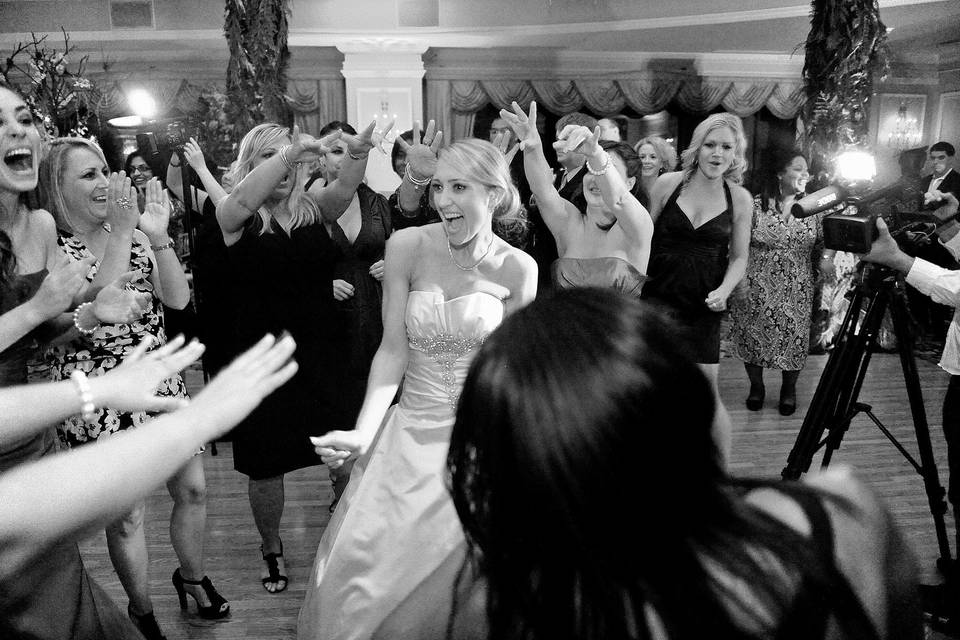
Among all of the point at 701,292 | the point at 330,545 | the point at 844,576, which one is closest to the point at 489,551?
the point at 844,576

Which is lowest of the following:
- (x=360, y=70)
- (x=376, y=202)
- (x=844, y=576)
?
(x=844, y=576)

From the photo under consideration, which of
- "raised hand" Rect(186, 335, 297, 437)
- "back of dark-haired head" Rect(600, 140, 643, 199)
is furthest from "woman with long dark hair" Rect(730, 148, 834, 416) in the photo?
"raised hand" Rect(186, 335, 297, 437)

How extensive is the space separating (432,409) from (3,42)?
9187 millimetres

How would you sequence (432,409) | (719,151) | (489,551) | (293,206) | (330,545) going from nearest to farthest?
(489,551)
(330,545)
(432,409)
(293,206)
(719,151)

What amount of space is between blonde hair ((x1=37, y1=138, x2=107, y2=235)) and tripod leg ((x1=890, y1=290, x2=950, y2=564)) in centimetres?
244

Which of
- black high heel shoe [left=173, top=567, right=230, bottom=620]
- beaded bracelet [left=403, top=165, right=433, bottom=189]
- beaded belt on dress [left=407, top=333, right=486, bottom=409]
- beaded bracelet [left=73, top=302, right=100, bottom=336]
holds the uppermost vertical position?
beaded bracelet [left=403, top=165, right=433, bottom=189]

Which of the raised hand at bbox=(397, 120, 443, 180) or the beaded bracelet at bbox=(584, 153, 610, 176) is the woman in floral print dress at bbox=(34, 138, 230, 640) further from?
the beaded bracelet at bbox=(584, 153, 610, 176)

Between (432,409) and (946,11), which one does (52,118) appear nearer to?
(432,409)

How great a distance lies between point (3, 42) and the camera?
27.7 ft

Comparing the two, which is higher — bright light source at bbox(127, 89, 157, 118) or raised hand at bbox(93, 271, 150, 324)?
bright light source at bbox(127, 89, 157, 118)

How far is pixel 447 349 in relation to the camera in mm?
1993

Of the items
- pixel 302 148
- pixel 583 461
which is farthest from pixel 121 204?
pixel 583 461

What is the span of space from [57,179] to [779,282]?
3.64 m

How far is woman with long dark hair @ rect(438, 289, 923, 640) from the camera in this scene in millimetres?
606
